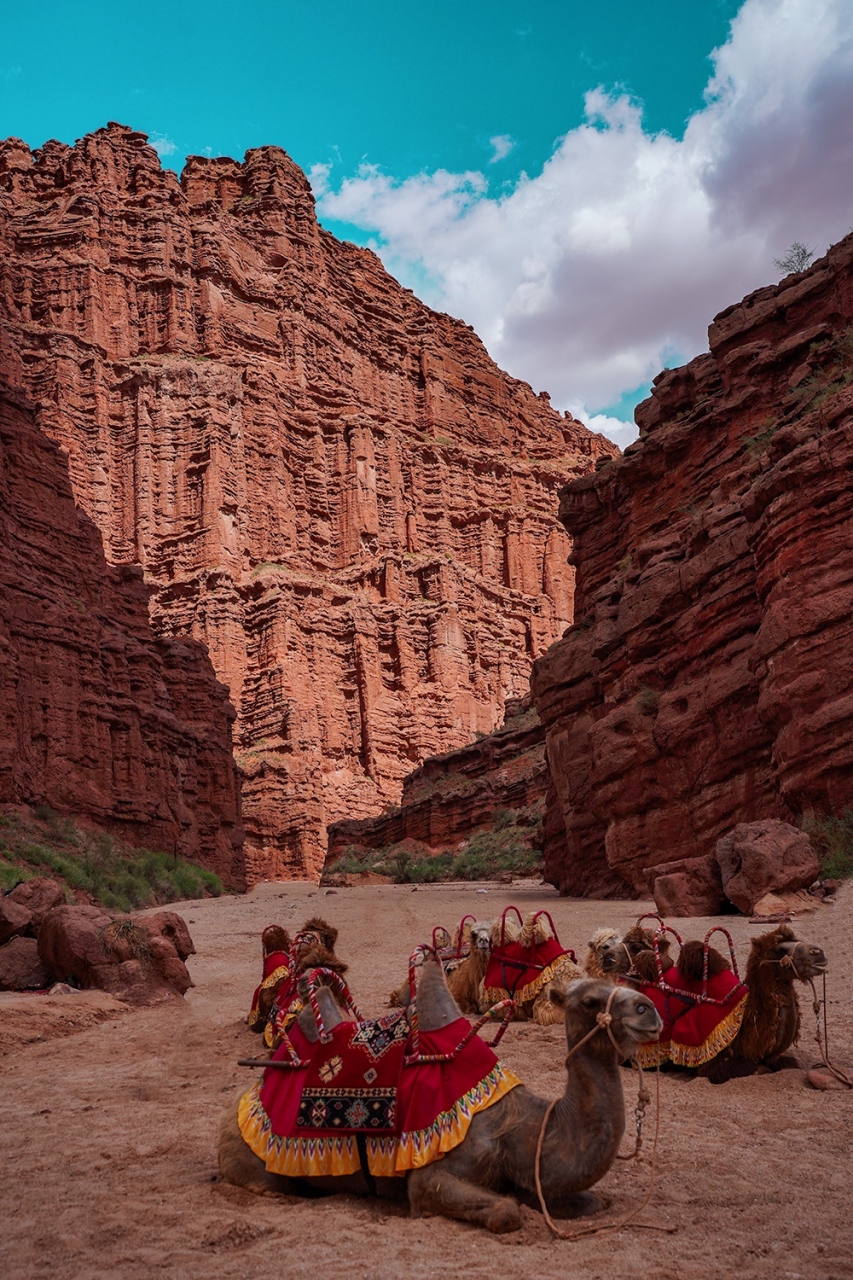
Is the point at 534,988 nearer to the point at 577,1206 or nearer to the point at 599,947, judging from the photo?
the point at 599,947

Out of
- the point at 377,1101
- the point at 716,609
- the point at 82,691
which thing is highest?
the point at 82,691

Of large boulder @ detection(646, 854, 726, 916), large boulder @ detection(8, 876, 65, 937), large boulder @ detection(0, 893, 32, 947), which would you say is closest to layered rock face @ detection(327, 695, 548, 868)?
large boulder @ detection(646, 854, 726, 916)

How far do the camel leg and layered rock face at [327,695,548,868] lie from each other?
42573 millimetres

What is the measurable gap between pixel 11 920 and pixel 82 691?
20.6 m

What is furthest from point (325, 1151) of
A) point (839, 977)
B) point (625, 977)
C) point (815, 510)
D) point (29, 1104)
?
point (815, 510)

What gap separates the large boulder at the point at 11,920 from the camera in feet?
39.1

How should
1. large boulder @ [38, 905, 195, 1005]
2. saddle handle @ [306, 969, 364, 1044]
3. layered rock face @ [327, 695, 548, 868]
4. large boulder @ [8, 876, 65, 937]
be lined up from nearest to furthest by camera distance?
saddle handle @ [306, 969, 364, 1044]
large boulder @ [38, 905, 195, 1005]
large boulder @ [8, 876, 65, 937]
layered rock face @ [327, 695, 548, 868]

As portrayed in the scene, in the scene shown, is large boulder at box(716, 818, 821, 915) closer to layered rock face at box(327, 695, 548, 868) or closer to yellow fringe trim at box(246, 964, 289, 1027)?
yellow fringe trim at box(246, 964, 289, 1027)

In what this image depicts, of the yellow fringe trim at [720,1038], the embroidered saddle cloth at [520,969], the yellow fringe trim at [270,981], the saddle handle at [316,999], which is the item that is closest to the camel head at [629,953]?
the yellow fringe trim at [720,1038]

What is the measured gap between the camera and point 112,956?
452 inches

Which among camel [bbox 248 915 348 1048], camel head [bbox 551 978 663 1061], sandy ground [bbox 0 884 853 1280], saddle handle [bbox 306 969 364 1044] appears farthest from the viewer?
camel [bbox 248 915 348 1048]

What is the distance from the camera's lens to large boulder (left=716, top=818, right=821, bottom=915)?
493 inches

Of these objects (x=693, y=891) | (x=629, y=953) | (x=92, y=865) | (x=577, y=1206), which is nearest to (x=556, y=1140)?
(x=577, y=1206)

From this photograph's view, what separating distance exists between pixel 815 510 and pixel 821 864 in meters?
5.61
